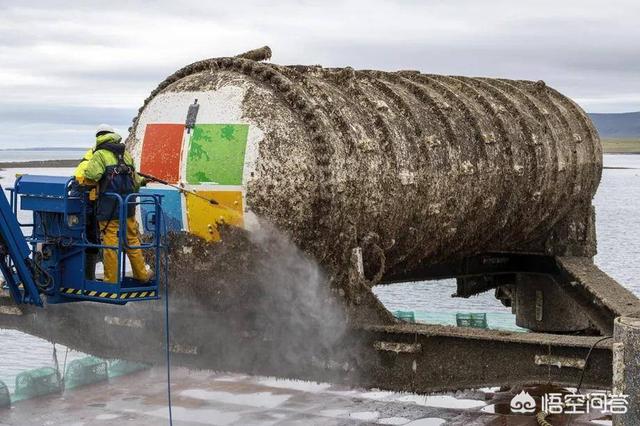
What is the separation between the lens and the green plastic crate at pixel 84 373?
50.3ft

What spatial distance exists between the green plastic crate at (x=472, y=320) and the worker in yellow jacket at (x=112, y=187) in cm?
972

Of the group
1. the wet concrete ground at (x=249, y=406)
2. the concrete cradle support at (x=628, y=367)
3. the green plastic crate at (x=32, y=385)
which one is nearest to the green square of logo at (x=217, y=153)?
the concrete cradle support at (x=628, y=367)

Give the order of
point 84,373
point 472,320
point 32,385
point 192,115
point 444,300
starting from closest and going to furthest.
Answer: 1. point 192,115
2. point 32,385
3. point 84,373
4. point 472,320
5. point 444,300

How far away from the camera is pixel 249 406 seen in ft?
45.2

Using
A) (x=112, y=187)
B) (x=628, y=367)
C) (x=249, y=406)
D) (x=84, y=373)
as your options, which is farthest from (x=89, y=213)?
(x=84, y=373)

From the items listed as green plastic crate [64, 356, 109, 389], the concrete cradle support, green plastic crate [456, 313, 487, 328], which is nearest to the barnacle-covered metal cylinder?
the concrete cradle support

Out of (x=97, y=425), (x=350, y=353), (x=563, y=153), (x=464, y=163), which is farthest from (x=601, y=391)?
(x=97, y=425)

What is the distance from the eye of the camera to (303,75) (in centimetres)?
942

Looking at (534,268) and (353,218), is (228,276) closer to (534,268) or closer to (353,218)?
(353,218)

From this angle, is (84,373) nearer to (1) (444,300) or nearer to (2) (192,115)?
(2) (192,115)

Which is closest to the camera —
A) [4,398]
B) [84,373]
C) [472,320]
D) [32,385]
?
[4,398]

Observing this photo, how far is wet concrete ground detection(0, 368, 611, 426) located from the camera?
42.8ft

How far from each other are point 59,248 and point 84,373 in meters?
6.82

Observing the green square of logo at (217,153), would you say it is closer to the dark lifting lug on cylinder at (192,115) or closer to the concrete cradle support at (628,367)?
the dark lifting lug on cylinder at (192,115)
